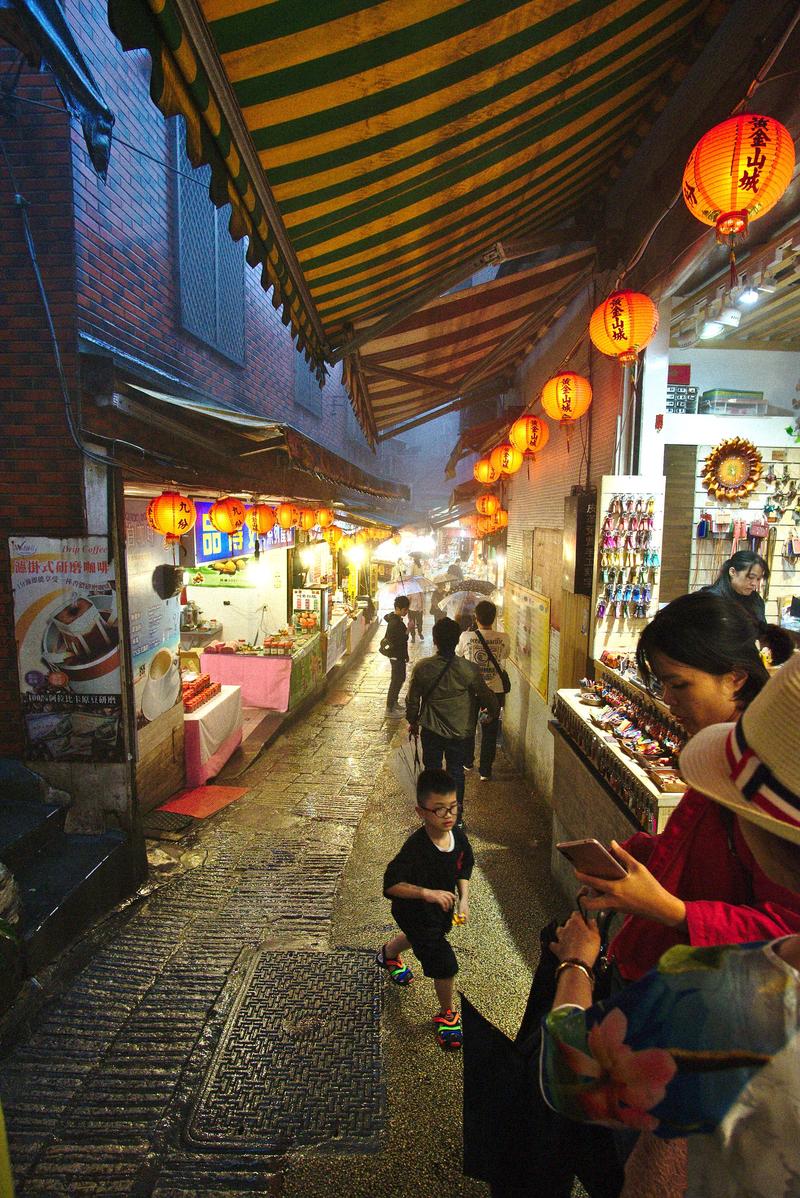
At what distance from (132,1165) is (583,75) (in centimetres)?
673

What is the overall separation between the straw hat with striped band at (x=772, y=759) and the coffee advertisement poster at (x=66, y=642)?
17.9ft

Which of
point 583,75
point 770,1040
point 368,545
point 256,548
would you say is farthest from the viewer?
point 368,545

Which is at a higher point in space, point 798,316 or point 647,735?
point 798,316

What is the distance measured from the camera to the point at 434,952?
360 centimetres

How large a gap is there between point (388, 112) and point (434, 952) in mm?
4905

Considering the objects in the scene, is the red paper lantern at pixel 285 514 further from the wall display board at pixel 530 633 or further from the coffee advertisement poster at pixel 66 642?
the coffee advertisement poster at pixel 66 642

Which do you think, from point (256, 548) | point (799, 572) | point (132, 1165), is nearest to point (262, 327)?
point (256, 548)

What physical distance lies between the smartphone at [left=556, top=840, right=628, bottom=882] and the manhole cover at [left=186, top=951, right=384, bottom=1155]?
2.56 meters

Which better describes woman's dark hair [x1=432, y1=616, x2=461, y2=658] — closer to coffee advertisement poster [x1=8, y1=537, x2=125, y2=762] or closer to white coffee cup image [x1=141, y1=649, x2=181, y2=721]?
coffee advertisement poster [x1=8, y1=537, x2=125, y2=762]

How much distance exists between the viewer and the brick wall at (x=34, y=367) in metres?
5.38

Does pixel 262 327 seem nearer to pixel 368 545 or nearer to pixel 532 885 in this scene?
pixel 368 545

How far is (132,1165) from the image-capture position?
9.75 ft

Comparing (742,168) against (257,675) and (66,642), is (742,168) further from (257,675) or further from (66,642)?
(257,675)

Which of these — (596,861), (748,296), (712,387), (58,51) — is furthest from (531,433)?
(596,861)
